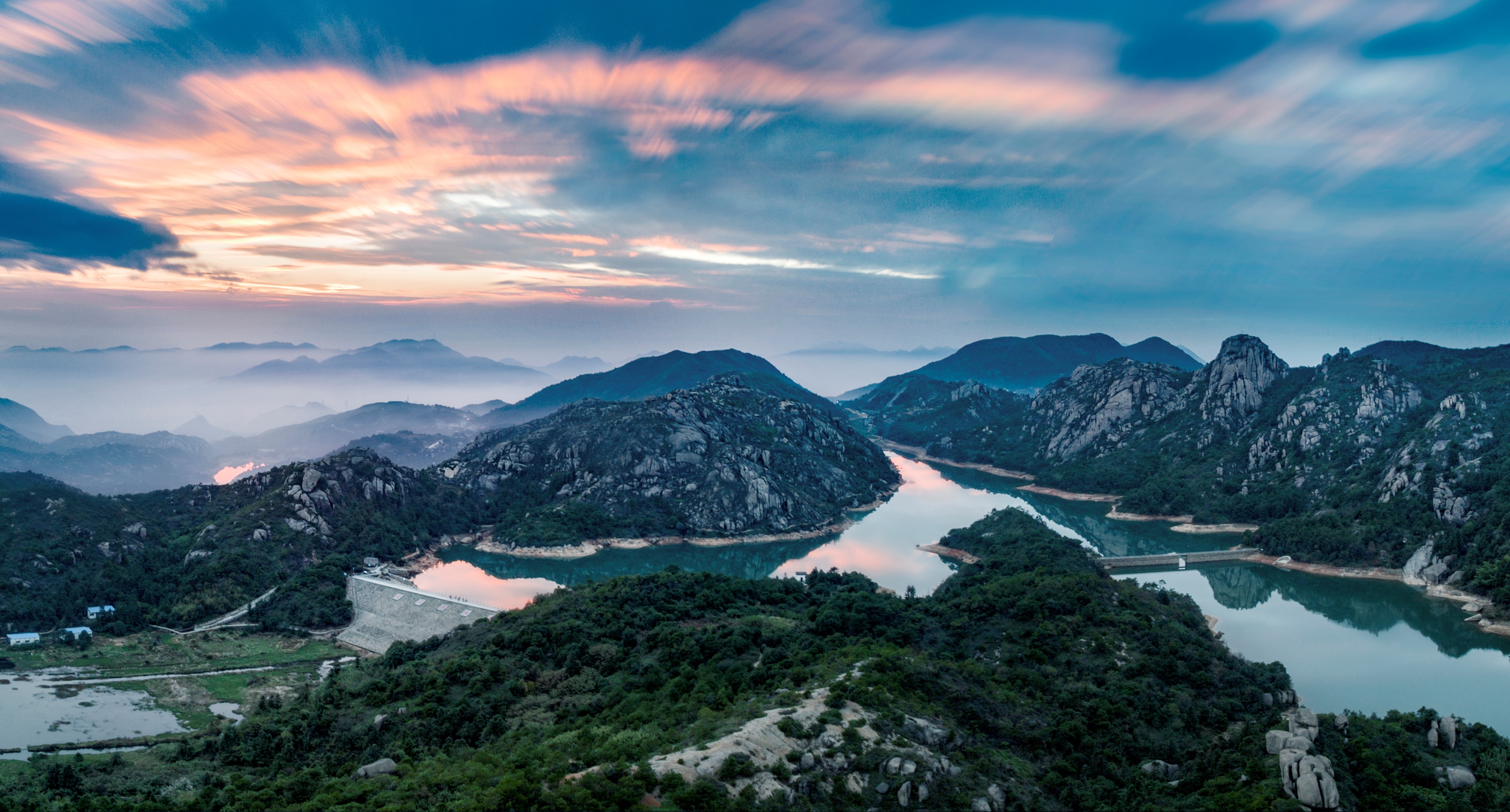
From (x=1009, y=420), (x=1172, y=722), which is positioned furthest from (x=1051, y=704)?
(x=1009, y=420)

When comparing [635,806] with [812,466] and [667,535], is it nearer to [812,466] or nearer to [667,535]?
[667,535]

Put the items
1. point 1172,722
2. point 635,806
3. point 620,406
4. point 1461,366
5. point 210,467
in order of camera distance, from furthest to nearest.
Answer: point 210,467, point 620,406, point 1461,366, point 1172,722, point 635,806

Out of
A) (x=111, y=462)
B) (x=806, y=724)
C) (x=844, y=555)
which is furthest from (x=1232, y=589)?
(x=111, y=462)

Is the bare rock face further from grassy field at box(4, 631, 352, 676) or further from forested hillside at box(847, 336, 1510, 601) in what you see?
grassy field at box(4, 631, 352, 676)

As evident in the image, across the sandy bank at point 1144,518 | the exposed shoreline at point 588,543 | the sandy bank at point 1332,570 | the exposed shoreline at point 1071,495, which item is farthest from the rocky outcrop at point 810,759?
the exposed shoreline at point 1071,495

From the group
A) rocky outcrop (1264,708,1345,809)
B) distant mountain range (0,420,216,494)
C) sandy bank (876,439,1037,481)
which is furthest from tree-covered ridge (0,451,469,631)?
sandy bank (876,439,1037,481)

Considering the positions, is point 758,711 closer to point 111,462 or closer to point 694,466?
point 694,466

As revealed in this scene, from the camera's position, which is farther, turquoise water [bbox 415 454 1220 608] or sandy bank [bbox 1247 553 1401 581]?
turquoise water [bbox 415 454 1220 608]
